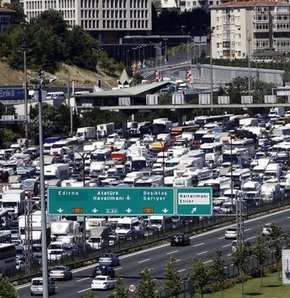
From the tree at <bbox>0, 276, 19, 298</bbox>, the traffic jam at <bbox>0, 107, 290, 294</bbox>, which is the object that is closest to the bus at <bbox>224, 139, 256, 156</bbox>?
the traffic jam at <bbox>0, 107, 290, 294</bbox>

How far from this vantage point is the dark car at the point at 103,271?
6569 centimetres

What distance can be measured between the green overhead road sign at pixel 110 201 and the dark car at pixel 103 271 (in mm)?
2845

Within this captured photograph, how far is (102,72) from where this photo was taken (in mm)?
167250

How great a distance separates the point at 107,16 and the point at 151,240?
11558cm

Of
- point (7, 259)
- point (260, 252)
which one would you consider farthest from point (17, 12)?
point (260, 252)

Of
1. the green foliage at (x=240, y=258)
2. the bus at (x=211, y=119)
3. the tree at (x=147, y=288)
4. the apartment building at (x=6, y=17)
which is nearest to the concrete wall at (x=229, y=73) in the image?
the apartment building at (x=6, y=17)

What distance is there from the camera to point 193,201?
228ft

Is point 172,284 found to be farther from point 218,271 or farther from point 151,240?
point 151,240

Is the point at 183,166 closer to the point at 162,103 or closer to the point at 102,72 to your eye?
the point at 162,103

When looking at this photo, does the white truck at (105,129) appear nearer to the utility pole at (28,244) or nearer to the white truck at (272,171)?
the white truck at (272,171)

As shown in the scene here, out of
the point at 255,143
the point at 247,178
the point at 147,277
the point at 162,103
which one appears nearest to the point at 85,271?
the point at 147,277

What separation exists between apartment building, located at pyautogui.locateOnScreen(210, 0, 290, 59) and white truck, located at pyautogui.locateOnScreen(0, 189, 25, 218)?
10231 cm

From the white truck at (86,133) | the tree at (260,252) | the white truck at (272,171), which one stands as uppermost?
the tree at (260,252)

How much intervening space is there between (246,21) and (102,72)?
105 feet
